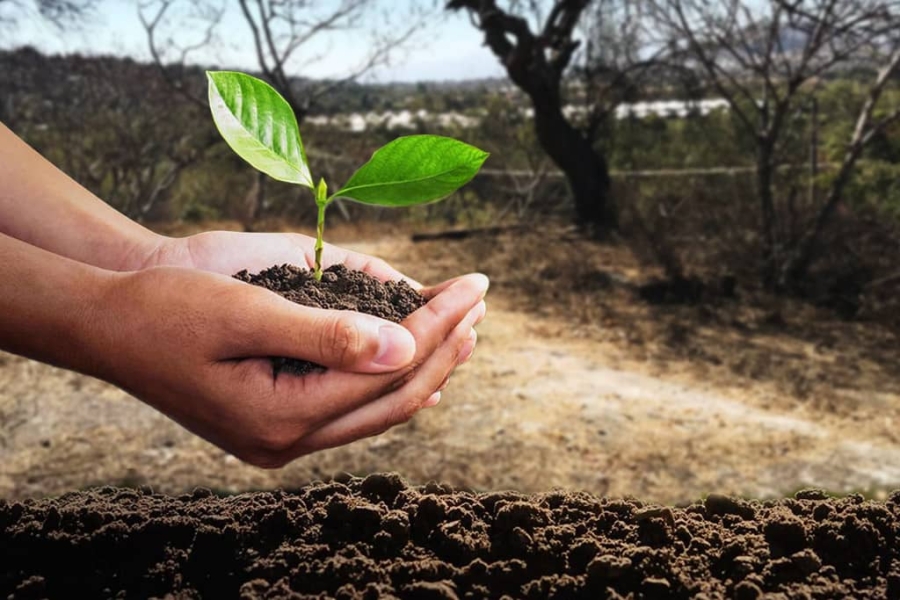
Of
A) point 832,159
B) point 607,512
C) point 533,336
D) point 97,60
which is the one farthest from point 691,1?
point 607,512

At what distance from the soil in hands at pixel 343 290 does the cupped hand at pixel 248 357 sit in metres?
0.15

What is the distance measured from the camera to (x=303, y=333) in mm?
1239

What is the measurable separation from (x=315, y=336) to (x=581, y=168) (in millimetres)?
9105

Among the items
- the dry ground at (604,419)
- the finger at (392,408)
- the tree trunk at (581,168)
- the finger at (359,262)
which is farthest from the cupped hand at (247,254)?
the tree trunk at (581,168)

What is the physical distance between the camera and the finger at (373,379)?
132 centimetres

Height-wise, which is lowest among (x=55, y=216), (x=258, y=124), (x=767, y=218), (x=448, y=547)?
(x=767, y=218)

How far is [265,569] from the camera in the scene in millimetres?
1104

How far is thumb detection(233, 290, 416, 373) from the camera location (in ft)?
4.06

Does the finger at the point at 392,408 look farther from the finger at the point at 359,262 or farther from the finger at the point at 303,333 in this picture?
the finger at the point at 359,262

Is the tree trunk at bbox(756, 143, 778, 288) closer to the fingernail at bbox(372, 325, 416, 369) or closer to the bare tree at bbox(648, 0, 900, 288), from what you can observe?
the bare tree at bbox(648, 0, 900, 288)

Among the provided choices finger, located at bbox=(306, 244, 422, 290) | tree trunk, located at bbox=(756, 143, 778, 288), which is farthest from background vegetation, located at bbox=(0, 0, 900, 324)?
finger, located at bbox=(306, 244, 422, 290)

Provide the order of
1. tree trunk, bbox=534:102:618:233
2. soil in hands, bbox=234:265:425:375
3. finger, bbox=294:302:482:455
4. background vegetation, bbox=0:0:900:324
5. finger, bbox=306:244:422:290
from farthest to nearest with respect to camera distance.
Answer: tree trunk, bbox=534:102:618:233, background vegetation, bbox=0:0:900:324, finger, bbox=306:244:422:290, soil in hands, bbox=234:265:425:375, finger, bbox=294:302:482:455

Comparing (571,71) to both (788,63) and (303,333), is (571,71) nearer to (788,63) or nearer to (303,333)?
(788,63)

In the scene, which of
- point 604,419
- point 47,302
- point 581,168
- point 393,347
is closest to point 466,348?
point 393,347
